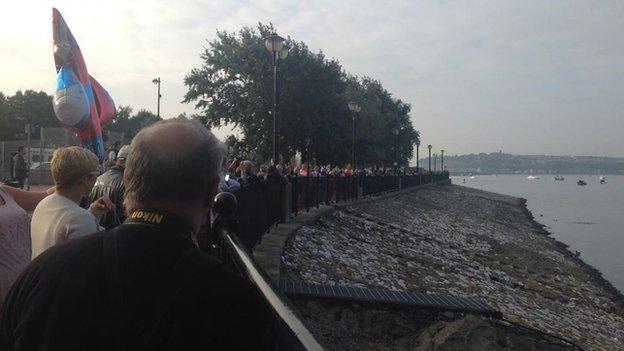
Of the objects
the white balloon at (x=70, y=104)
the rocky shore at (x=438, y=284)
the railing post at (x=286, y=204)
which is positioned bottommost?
the rocky shore at (x=438, y=284)

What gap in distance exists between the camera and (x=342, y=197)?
2480 cm

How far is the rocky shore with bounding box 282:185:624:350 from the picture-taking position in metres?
7.21

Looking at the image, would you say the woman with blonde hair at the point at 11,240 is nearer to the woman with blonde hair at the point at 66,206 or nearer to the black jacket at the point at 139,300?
the woman with blonde hair at the point at 66,206

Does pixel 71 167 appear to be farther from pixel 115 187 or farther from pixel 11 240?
pixel 115 187

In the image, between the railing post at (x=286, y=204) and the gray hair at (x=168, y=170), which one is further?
the railing post at (x=286, y=204)

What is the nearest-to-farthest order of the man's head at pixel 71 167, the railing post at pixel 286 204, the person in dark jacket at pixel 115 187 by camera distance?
1. the man's head at pixel 71 167
2. the person in dark jacket at pixel 115 187
3. the railing post at pixel 286 204

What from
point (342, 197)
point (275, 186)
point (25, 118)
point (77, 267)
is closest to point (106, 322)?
point (77, 267)

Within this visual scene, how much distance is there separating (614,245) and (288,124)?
2430 cm

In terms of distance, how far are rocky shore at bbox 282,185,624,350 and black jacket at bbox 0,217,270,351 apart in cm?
44

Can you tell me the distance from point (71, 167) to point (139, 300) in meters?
2.15

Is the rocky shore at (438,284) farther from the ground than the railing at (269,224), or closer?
closer

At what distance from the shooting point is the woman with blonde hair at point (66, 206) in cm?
335

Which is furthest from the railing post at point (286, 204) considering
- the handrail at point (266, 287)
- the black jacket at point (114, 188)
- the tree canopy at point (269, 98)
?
the tree canopy at point (269, 98)

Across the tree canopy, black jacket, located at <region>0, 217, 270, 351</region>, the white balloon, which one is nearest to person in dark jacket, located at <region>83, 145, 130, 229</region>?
black jacket, located at <region>0, 217, 270, 351</region>
